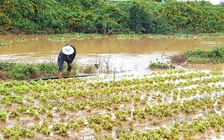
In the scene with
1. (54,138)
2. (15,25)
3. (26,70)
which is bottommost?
(54,138)

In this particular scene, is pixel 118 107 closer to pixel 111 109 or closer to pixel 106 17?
pixel 111 109

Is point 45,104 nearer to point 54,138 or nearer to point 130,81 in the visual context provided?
point 54,138

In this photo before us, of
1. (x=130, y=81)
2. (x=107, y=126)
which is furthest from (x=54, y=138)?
(x=130, y=81)

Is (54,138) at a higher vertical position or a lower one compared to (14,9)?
lower

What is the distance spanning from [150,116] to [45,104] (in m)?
2.69

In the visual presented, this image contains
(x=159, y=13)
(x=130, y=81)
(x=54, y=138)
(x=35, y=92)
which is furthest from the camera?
(x=159, y=13)

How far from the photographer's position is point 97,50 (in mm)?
18047

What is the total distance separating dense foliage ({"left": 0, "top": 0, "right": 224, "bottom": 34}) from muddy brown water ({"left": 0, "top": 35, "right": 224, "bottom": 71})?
181 centimetres

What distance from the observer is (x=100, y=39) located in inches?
886

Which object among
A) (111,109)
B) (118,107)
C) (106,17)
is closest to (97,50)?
(106,17)

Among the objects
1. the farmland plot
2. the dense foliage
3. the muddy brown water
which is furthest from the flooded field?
the dense foliage

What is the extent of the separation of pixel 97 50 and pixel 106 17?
30.3 ft

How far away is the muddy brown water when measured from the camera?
48.0 ft

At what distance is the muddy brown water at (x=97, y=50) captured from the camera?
14.6 meters
